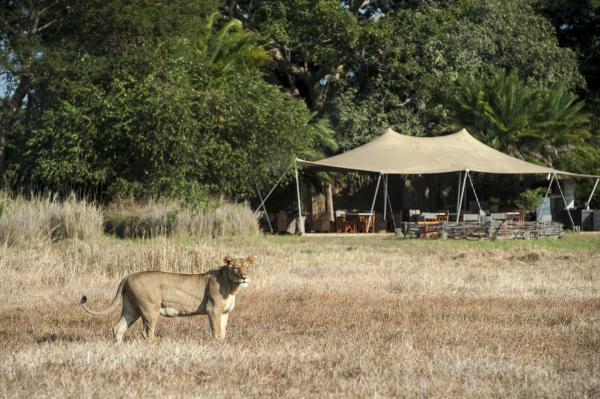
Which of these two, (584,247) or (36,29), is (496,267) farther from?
(36,29)

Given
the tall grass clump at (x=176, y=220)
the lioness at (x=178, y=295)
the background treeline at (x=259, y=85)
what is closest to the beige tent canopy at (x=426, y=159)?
the background treeline at (x=259, y=85)

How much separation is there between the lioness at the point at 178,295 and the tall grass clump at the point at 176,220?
40.9ft

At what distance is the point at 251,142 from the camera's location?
28.7 metres

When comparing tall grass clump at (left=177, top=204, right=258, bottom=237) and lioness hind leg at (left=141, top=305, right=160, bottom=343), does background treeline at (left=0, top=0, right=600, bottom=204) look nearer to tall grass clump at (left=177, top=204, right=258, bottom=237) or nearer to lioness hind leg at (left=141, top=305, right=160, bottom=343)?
tall grass clump at (left=177, top=204, right=258, bottom=237)

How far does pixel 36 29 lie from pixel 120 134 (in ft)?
16.6

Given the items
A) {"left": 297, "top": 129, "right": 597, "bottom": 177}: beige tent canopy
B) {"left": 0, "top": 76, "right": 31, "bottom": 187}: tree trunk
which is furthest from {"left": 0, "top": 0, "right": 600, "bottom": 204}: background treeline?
{"left": 297, "top": 129, "right": 597, "bottom": 177}: beige tent canopy

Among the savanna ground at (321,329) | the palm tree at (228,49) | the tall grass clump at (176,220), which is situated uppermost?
the palm tree at (228,49)

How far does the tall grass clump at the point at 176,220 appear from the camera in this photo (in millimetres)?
22828

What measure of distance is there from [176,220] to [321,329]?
43.3 feet

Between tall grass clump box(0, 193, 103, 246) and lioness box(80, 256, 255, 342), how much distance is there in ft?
31.7

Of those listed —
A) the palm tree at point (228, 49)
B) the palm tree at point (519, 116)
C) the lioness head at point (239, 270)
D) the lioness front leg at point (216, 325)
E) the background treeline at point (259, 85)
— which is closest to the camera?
the lioness head at point (239, 270)

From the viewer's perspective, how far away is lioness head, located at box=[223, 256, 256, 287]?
8.96 m

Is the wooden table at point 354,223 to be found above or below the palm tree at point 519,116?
below

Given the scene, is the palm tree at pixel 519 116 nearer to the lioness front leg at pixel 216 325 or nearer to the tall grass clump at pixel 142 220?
the tall grass clump at pixel 142 220
